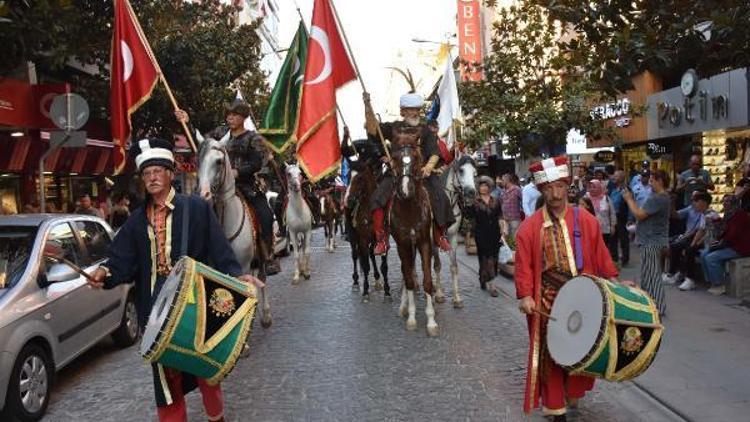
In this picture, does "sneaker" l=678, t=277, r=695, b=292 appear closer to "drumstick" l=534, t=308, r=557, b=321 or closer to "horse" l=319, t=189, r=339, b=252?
"drumstick" l=534, t=308, r=557, b=321

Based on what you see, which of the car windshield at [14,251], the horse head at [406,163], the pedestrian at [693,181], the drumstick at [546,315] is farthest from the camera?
the pedestrian at [693,181]

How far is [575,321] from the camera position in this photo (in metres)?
4.86

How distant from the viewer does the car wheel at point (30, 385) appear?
5645 mm

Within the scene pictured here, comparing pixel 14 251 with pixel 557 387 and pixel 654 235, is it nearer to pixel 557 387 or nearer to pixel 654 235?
pixel 557 387

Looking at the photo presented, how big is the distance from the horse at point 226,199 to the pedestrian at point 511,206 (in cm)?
789

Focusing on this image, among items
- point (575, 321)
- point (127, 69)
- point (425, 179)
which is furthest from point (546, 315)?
point (127, 69)

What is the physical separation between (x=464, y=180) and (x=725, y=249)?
156 inches

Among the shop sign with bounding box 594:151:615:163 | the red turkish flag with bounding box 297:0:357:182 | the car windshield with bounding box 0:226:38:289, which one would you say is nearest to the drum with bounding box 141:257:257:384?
the car windshield with bounding box 0:226:38:289

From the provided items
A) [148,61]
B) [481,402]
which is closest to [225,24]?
[148,61]

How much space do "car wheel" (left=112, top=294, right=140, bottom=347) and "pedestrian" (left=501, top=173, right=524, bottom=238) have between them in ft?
29.1

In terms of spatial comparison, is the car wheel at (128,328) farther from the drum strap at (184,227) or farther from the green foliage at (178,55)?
the green foliage at (178,55)

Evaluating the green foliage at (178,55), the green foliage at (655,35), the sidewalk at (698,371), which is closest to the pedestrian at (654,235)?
the sidewalk at (698,371)

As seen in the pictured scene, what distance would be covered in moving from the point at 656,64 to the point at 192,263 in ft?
15.6

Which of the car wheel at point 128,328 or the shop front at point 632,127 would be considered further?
the shop front at point 632,127
